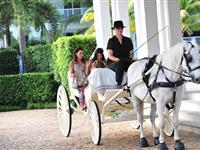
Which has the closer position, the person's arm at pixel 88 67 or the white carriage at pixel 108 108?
the white carriage at pixel 108 108

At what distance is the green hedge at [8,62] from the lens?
25.8m

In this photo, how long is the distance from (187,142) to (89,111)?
2.06 m

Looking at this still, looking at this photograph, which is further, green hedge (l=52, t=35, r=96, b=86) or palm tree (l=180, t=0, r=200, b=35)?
palm tree (l=180, t=0, r=200, b=35)

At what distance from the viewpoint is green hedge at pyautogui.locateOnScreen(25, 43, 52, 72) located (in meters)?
24.4

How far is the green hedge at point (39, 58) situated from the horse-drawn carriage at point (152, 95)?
1261cm

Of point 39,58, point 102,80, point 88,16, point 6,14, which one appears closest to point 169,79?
point 102,80

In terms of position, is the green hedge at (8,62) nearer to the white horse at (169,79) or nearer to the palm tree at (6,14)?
the palm tree at (6,14)

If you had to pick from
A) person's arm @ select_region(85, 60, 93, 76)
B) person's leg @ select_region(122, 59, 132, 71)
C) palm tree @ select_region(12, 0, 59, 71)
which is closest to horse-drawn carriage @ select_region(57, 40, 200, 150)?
person's leg @ select_region(122, 59, 132, 71)

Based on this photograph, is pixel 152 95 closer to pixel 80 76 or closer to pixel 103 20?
pixel 80 76

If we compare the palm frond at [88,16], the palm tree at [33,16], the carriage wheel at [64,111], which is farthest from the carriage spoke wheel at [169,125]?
the palm frond at [88,16]

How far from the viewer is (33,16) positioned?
1054 inches

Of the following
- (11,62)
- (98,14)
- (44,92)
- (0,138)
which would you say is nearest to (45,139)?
(0,138)

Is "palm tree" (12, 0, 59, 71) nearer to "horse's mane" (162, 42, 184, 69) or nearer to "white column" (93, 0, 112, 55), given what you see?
"white column" (93, 0, 112, 55)

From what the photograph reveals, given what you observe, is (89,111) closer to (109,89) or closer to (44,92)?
(109,89)
